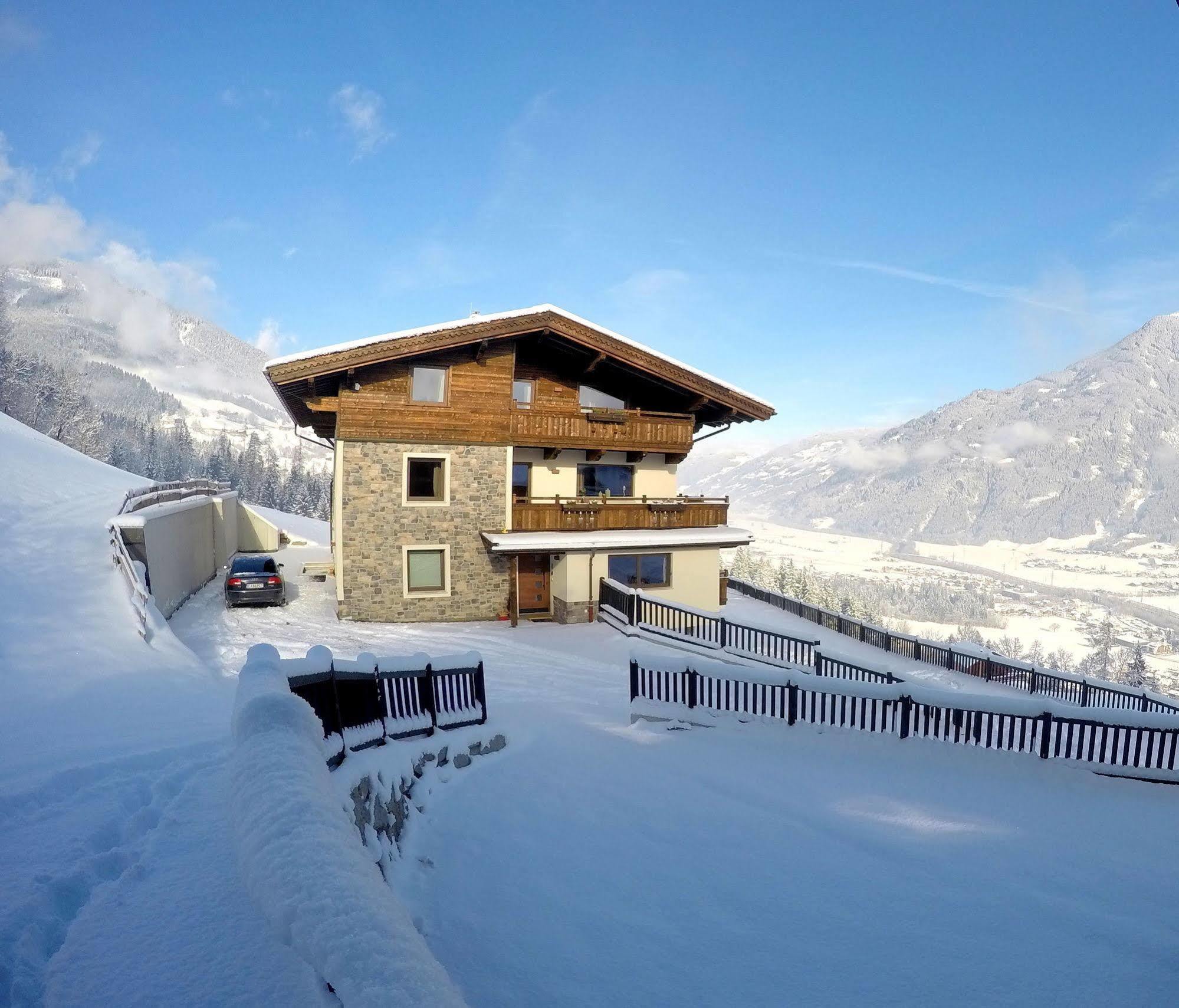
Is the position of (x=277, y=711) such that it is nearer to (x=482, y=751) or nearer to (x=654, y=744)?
(x=482, y=751)

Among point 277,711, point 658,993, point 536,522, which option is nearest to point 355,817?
point 277,711

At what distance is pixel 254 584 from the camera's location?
19.5m

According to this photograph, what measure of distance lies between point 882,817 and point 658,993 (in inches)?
189

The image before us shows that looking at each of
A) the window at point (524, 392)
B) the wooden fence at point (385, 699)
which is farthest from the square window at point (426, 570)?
the wooden fence at point (385, 699)

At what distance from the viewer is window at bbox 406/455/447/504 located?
67.4ft

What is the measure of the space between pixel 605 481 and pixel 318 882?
839 inches

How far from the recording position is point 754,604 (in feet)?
100

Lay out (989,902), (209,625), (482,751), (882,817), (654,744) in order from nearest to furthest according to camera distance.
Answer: (989,902), (882,817), (482,751), (654,744), (209,625)

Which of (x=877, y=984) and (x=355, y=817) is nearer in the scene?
(x=877, y=984)

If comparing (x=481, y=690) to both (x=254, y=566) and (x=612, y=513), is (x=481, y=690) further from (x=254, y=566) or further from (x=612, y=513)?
(x=254, y=566)

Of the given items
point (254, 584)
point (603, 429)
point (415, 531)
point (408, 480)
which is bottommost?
point (254, 584)

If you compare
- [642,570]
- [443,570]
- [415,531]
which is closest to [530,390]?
[415,531]

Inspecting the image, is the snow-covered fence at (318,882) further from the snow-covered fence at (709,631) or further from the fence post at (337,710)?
the snow-covered fence at (709,631)

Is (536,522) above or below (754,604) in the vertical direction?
above
